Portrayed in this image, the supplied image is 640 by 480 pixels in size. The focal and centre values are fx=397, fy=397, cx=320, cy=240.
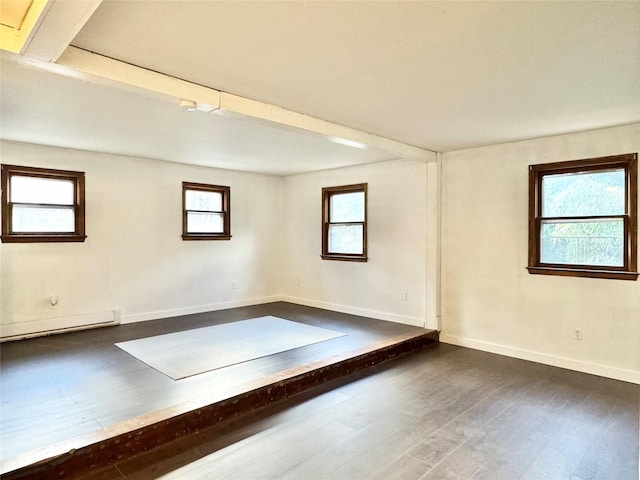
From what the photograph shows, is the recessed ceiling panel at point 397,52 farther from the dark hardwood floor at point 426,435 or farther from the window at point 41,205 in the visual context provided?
the window at point 41,205

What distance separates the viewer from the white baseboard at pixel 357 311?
5484 mm

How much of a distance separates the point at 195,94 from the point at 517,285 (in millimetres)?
3852

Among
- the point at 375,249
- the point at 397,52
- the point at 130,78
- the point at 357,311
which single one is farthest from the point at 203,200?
the point at 397,52

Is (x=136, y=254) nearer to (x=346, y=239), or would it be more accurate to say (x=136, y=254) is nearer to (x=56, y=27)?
(x=346, y=239)

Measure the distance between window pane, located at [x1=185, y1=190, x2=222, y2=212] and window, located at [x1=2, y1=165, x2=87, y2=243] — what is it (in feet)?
5.05

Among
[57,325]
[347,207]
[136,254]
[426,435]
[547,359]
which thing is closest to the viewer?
[426,435]

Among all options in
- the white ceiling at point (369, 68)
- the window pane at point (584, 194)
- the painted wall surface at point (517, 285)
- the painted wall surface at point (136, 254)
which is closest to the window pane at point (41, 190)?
the painted wall surface at point (136, 254)

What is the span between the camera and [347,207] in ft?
21.2

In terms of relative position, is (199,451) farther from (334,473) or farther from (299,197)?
(299,197)

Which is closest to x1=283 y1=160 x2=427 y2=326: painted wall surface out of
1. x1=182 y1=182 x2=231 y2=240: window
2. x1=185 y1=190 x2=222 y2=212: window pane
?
x1=182 y1=182 x2=231 y2=240: window

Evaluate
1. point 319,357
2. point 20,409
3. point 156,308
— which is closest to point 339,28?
point 319,357

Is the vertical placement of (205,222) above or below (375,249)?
above

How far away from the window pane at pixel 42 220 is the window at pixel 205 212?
5.06 feet

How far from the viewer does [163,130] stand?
4.13 meters
